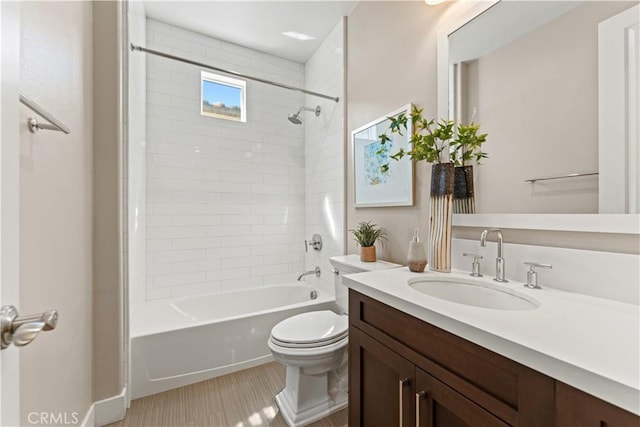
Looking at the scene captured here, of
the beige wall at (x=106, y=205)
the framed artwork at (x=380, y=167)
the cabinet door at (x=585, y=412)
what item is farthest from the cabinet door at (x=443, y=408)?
the beige wall at (x=106, y=205)

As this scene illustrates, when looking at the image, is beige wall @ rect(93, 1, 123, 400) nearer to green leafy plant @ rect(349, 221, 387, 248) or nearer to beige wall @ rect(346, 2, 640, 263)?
green leafy plant @ rect(349, 221, 387, 248)

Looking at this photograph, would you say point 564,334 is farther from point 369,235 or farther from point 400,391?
point 369,235

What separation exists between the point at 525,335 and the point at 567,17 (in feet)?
3.81

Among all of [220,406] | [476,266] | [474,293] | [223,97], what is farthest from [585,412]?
[223,97]

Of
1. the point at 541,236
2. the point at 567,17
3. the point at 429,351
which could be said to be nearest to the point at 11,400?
the point at 429,351

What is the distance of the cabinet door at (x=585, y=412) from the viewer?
1.47 feet

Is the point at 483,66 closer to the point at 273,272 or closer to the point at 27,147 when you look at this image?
the point at 27,147

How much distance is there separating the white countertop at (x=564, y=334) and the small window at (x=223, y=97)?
249 centimetres

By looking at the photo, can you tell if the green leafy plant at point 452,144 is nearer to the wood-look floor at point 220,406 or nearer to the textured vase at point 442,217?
the textured vase at point 442,217

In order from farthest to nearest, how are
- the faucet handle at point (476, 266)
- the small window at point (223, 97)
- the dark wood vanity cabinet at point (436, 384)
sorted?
the small window at point (223, 97) < the faucet handle at point (476, 266) < the dark wood vanity cabinet at point (436, 384)

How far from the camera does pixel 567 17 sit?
1004 mm

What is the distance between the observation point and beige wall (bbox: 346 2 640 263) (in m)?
1.48

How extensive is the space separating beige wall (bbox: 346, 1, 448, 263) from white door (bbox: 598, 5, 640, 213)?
66 centimetres

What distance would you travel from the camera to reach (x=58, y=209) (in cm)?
107
